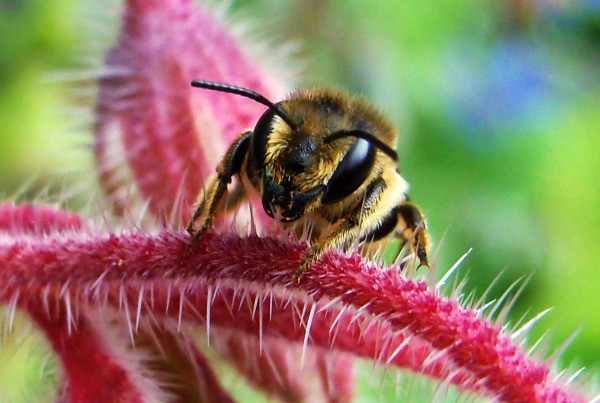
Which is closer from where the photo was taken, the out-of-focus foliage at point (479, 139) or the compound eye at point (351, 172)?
the compound eye at point (351, 172)

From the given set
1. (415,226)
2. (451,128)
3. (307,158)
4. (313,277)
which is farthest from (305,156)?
(451,128)

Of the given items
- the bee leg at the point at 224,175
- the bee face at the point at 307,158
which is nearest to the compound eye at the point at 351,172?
the bee face at the point at 307,158

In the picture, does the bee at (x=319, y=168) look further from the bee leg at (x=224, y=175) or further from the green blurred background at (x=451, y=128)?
the green blurred background at (x=451, y=128)

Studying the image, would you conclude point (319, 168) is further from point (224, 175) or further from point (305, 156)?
point (224, 175)

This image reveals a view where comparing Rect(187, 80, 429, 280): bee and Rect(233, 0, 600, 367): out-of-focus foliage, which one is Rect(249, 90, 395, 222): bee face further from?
Rect(233, 0, 600, 367): out-of-focus foliage

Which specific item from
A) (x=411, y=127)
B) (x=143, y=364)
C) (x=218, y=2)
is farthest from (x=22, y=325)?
(x=411, y=127)

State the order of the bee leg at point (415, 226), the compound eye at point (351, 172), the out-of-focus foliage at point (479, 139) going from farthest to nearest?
the out-of-focus foliage at point (479, 139) → the bee leg at point (415, 226) → the compound eye at point (351, 172)

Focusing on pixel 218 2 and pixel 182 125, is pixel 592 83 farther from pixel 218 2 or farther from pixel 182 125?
pixel 182 125
